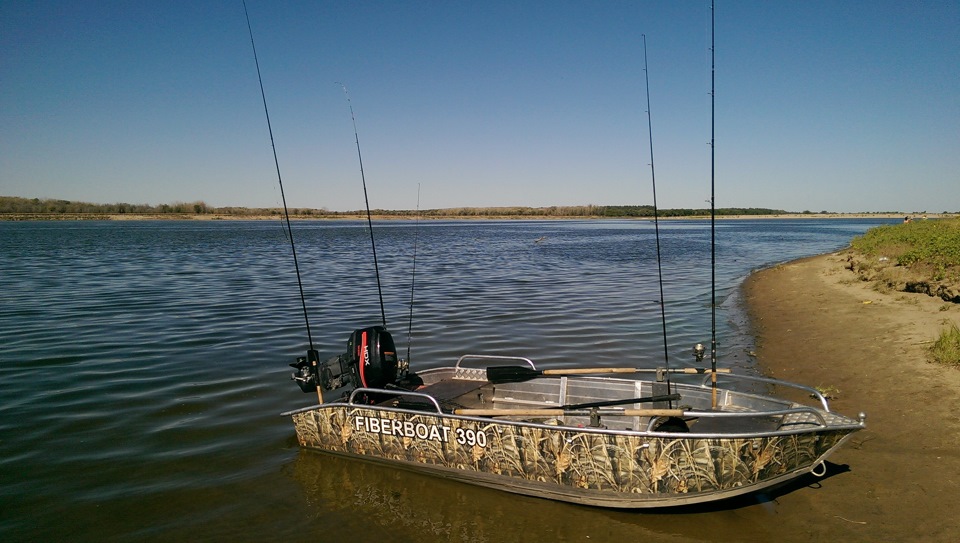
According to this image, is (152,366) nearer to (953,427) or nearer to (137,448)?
(137,448)

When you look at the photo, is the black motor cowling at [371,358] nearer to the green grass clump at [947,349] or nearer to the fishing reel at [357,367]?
the fishing reel at [357,367]

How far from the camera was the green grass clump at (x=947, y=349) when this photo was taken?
810 cm

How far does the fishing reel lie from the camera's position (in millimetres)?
6691

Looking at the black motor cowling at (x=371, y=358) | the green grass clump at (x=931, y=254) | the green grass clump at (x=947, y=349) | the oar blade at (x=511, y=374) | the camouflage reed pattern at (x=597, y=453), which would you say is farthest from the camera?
the green grass clump at (x=931, y=254)

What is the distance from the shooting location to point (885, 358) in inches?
357

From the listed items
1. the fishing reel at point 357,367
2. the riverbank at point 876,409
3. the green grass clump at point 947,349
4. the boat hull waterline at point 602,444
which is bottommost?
the riverbank at point 876,409

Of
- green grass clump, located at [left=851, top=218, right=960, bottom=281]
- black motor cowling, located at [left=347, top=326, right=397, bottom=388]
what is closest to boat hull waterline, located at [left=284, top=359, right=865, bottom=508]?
black motor cowling, located at [left=347, top=326, right=397, bottom=388]

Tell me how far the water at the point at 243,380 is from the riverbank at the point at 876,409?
39.4 inches

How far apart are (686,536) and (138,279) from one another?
2352cm

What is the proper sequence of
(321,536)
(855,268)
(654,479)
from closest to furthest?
(654,479)
(321,536)
(855,268)

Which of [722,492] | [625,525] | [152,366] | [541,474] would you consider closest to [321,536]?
[541,474]

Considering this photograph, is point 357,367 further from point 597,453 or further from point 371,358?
point 597,453

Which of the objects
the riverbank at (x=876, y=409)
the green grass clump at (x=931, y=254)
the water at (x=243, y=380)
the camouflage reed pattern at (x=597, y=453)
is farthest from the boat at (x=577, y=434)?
the green grass clump at (x=931, y=254)

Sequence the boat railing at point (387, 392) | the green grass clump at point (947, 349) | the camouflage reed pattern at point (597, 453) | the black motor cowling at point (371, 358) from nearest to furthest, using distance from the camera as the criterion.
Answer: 1. the camouflage reed pattern at point (597, 453)
2. the boat railing at point (387, 392)
3. the black motor cowling at point (371, 358)
4. the green grass clump at point (947, 349)
